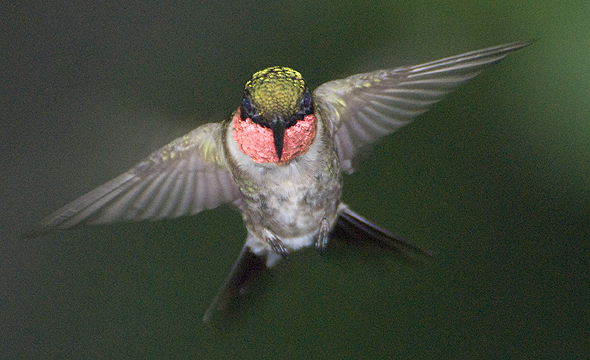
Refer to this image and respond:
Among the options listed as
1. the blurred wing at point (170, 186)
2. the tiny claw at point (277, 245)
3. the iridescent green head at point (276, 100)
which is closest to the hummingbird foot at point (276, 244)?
the tiny claw at point (277, 245)

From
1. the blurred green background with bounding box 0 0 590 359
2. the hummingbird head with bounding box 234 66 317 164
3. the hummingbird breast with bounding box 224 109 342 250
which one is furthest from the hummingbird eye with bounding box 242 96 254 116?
the blurred green background with bounding box 0 0 590 359

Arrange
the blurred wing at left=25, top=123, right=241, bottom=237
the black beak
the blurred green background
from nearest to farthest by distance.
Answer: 1. the black beak
2. the blurred wing at left=25, top=123, right=241, bottom=237
3. the blurred green background

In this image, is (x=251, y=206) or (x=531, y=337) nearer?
(x=251, y=206)

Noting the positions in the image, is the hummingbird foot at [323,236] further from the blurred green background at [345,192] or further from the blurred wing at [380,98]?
Result: the blurred green background at [345,192]

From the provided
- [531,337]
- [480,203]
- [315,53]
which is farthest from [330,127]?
[531,337]

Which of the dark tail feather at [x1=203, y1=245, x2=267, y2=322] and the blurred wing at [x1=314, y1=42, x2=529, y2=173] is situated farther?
the dark tail feather at [x1=203, y1=245, x2=267, y2=322]

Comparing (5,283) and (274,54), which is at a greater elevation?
(274,54)

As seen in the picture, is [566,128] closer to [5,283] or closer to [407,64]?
[407,64]

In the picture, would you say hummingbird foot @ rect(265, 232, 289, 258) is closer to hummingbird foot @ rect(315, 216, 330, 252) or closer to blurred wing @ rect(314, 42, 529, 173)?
hummingbird foot @ rect(315, 216, 330, 252)

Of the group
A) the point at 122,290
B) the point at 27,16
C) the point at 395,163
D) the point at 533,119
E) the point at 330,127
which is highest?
the point at 27,16
